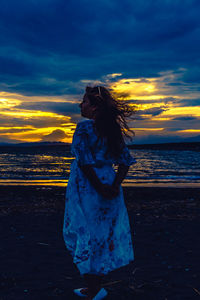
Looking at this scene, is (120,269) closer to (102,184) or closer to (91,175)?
(102,184)

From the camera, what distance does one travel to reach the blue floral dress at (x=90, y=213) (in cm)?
298

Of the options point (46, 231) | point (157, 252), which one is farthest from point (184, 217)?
point (46, 231)

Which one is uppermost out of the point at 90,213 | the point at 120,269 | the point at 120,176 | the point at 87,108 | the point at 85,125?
the point at 87,108

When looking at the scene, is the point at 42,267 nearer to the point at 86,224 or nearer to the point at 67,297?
the point at 67,297

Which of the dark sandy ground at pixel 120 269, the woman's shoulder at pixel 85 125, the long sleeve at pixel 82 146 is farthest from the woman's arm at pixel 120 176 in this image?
the dark sandy ground at pixel 120 269

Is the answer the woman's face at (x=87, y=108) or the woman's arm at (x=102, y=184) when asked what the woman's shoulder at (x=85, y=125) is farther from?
the woman's arm at (x=102, y=184)

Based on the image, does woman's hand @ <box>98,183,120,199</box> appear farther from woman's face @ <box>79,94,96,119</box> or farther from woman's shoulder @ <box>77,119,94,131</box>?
woman's face @ <box>79,94,96,119</box>

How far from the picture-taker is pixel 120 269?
449 cm

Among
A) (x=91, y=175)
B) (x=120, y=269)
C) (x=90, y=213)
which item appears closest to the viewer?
(x=91, y=175)

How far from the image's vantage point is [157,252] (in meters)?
5.10

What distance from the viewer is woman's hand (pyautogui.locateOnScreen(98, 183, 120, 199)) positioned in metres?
2.96

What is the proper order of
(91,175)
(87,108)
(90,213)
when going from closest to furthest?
(91,175) → (90,213) → (87,108)

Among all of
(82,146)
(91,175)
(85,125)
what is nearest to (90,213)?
(91,175)

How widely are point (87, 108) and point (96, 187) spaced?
865 millimetres
